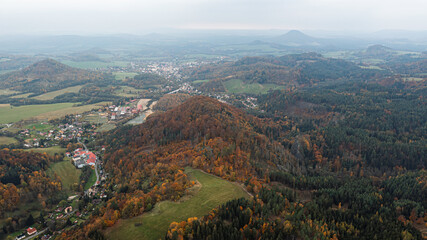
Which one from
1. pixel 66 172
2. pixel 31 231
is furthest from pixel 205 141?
pixel 31 231

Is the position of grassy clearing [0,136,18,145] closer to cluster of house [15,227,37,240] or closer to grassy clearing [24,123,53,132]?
grassy clearing [24,123,53,132]

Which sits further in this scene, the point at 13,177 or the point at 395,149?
the point at 395,149

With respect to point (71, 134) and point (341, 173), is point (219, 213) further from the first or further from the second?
point (71, 134)

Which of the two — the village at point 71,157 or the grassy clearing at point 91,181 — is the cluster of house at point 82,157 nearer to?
the village at point 71,157

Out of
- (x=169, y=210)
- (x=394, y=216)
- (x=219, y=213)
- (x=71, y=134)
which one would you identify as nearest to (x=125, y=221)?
(x=169, y=210)

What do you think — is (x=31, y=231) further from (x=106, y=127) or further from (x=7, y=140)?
(x=106, y=127)
